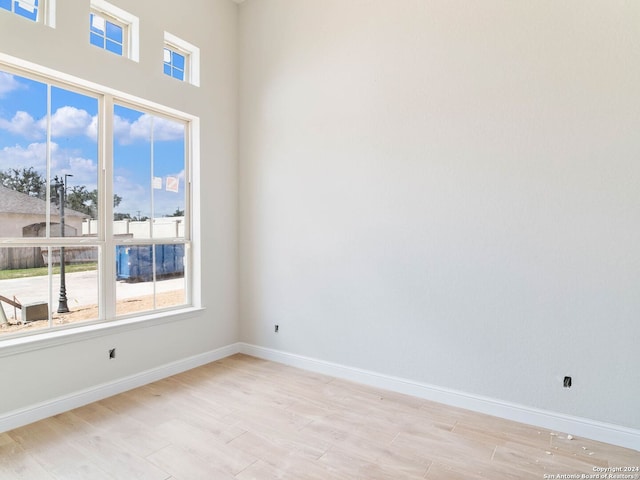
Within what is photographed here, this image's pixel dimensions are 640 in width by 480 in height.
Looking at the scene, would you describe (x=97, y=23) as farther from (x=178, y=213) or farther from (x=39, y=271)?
(x=39, y=271)

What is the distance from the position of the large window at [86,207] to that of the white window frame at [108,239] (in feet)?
0.04

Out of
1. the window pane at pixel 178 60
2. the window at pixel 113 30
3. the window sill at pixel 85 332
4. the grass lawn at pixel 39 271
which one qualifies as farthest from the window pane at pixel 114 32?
the window sill at pixel 85 332

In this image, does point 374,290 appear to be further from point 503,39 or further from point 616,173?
point 503,39

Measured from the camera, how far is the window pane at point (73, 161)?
9.33 feet

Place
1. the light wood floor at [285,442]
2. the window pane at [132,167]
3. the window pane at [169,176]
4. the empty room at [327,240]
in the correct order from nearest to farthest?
the light wood floor at [285,442] < the empty room at [327,240] < the window pane at [132,167] < the window pane at [169,176]

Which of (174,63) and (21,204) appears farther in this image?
(174,63)

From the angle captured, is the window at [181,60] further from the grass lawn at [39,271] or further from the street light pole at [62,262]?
the grass lawn at [39,271]

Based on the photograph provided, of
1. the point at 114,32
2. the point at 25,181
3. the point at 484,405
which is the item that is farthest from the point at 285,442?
the point at 114,32

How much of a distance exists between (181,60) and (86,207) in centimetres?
185

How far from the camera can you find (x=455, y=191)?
288 centimetres

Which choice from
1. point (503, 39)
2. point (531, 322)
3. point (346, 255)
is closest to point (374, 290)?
point (346, 255)

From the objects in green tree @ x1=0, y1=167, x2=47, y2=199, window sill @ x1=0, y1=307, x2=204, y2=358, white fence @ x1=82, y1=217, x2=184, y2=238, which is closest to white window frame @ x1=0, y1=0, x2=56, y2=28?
green tree @ x1=0, y1=167, x2=47, y2=199

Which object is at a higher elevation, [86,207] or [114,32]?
[114,32]

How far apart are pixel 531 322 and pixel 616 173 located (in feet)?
3.79
